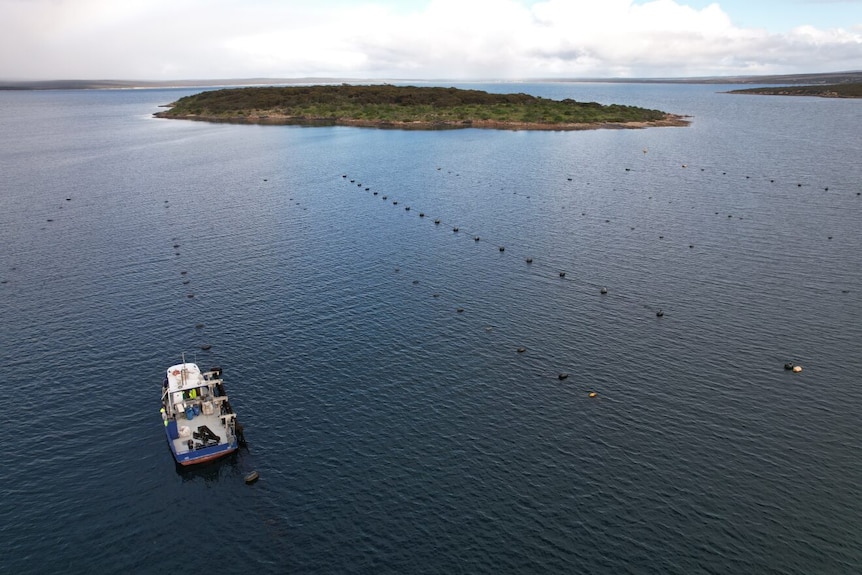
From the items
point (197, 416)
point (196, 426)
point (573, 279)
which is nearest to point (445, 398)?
point (196, 426)

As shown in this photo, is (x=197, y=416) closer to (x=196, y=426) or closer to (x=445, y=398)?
(x=196, y=426)

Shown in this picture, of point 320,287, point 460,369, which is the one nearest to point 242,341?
point 320,287

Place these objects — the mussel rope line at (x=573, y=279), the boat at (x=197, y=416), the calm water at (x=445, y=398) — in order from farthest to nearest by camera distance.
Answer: the mussel rope line at (x=573, y=279) → the boat at (x=197, y=416) → the calm water at (x=445, y=398)

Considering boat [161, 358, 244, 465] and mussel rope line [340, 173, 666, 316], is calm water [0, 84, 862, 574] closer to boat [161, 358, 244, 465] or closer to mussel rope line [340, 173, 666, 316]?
mussel rope line [340, 173, 666, 316]

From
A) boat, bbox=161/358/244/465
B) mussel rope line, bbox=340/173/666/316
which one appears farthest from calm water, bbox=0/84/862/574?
boat, bbox=161/358/244/465

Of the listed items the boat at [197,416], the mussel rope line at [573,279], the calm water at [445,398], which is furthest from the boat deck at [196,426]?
the mussel rope line at [573,279]

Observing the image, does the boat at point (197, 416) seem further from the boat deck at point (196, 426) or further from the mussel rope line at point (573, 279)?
the mussel rope line at point (573, 279)

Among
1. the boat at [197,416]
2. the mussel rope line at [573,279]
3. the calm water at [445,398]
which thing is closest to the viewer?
the calm water at [445,398]
